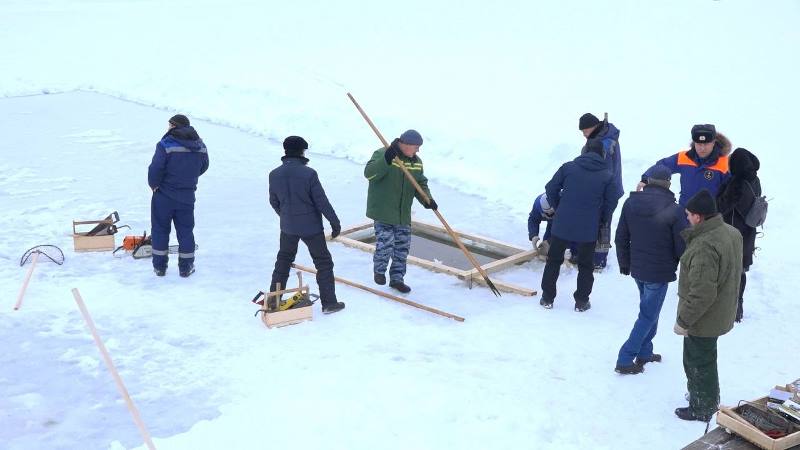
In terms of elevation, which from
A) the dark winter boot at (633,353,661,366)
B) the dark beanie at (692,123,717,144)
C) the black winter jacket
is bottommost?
the dark winter boot at (633,353,661,366)

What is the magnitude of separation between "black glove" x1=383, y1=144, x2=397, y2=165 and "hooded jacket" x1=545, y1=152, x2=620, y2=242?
1.50 meters

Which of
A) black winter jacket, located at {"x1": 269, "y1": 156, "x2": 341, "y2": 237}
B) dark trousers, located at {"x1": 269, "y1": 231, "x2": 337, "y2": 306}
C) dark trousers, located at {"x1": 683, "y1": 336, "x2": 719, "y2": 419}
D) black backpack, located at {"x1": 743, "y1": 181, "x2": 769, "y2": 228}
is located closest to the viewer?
dark trousers, located at {"x1": 683, "y1": 336, "x2": 719, "y2": 419}

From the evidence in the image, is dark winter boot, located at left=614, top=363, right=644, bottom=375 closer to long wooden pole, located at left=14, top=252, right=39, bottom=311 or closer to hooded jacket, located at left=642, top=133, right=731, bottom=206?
hooded jacket, located at left=642, top=133, right=731, bottom=206

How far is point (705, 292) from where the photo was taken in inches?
204

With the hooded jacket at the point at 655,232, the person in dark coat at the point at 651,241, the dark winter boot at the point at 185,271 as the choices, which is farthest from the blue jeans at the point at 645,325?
the dark winter boot at the point at 185,271

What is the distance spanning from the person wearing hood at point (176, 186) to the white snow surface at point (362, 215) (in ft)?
0.97

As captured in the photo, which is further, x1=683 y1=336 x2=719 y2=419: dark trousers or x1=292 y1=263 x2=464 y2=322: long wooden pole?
x1=292 y1=263 x2=464 y2=322: long wooden pole

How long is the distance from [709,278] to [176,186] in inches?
208

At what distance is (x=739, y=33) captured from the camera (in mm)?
18094

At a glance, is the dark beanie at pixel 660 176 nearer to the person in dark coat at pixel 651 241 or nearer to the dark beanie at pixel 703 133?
the person in dark coat at pixel 651 241

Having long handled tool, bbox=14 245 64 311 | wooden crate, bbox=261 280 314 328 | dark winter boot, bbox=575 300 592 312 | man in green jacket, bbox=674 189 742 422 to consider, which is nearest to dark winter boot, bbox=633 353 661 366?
man in green jacket, bbox=674 189 742 422

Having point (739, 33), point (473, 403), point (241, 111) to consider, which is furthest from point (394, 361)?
point (739, 33)

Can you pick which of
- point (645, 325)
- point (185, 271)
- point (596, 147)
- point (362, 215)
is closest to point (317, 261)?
point (185, 271)

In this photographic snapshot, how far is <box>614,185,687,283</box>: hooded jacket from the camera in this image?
233 inches
